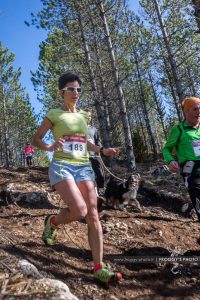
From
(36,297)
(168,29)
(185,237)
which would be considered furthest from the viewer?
(168,29)

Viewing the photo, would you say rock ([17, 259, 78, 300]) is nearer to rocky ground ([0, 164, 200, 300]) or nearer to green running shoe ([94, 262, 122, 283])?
rocky ground ([0, 164, 200, 300])

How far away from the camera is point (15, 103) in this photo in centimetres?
2950

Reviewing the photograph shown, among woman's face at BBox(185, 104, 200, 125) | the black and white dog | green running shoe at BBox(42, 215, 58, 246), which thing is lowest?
A: green running shoe at BBox(42, 215, 58, 246)

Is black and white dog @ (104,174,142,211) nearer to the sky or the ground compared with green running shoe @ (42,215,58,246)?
nearer to the sky

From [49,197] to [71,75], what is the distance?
4105 millimetres

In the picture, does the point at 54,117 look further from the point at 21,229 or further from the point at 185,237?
the point at 185,237

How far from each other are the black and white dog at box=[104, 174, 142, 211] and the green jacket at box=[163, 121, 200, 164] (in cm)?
240

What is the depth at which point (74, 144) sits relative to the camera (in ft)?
10.8

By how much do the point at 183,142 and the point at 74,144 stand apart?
4.75ft

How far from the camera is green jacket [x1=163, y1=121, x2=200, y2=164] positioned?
397 cm

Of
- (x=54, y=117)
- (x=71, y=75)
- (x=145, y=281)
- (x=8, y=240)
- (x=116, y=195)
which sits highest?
(x=71, y=75)

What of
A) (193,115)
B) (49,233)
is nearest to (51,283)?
(49,233)

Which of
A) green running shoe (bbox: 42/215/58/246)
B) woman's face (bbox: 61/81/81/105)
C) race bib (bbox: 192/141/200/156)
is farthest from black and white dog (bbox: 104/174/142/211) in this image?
woman's face (bbox: 61/81/81/105)

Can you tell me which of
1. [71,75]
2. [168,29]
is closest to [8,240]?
[71,75]
